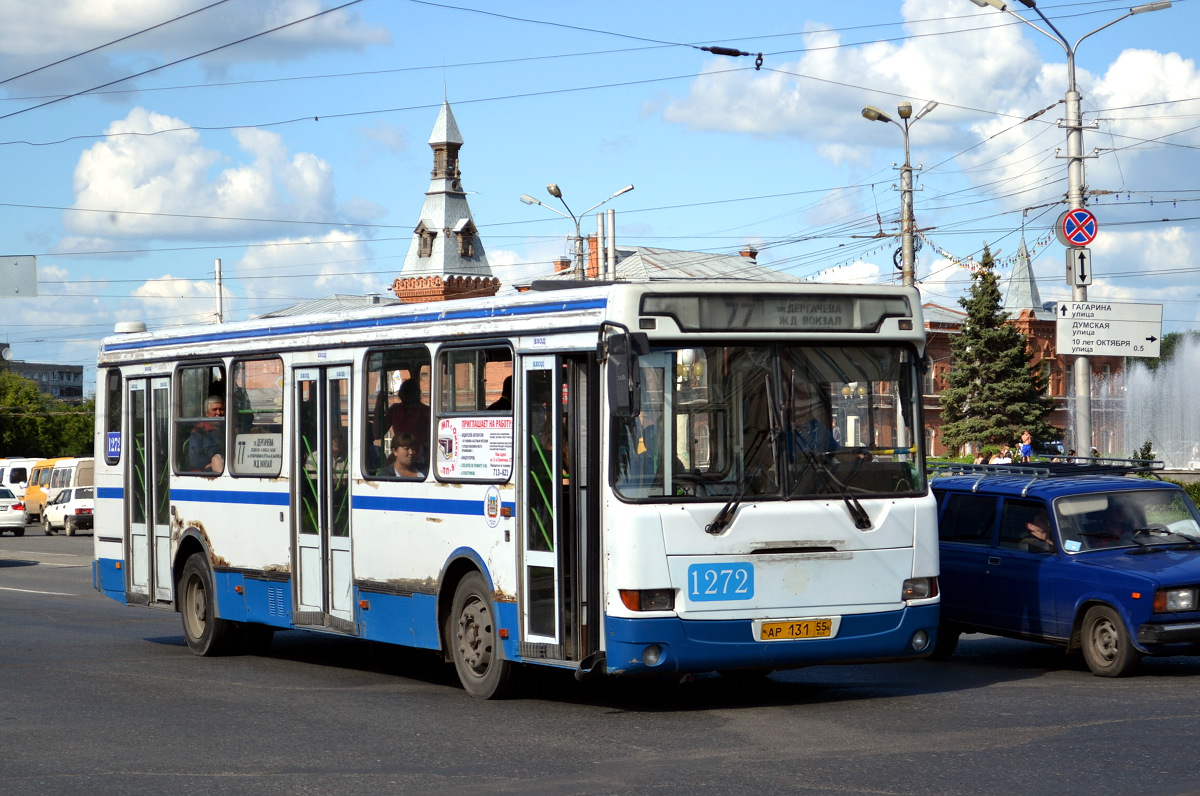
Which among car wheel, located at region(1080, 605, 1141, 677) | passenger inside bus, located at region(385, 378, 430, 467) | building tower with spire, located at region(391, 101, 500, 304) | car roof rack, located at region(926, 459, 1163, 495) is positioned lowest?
car wheel, located at region(1080, 605, 1141, 677)

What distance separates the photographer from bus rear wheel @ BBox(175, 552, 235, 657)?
14.4 metres

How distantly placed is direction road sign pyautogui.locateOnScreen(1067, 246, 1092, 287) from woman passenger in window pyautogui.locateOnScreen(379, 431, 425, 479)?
40.7ft

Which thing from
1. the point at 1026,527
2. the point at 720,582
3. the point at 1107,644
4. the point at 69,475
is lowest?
the point at 1107,644

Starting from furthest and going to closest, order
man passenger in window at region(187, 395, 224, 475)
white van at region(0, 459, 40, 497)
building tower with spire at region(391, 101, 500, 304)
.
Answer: building tower with spire at region(391, 101, 500, 304), white van at region(0, 459, 40, 497), man passenger in window at region(187, 395, 224, 475)

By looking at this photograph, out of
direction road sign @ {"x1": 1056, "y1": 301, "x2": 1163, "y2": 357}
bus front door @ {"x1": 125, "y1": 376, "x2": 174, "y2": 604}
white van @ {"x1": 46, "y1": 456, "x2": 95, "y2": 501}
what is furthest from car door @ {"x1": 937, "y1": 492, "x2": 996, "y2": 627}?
white van @ {"x1": 46, "y1": 456, "x2": 95, "y2": 501}

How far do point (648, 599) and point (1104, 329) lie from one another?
12582 mm

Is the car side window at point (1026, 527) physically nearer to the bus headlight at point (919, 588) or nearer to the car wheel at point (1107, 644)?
the car wheel at point (1107, 644)

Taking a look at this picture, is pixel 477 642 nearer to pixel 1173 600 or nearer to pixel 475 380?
pixel 475 380

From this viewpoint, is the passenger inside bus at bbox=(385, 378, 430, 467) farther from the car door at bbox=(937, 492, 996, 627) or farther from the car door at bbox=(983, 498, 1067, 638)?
the car door at bbox=(983, 498, 1067, 638)

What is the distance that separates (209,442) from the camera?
14.4 meters

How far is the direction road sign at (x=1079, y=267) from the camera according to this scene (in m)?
21.4

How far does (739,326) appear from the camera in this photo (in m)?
10.2

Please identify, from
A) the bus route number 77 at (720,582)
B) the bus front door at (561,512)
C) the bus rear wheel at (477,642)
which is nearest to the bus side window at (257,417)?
the bus rear wheel at (477,642)

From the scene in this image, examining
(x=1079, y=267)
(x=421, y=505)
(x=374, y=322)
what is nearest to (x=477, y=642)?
(x=421, y=505)
